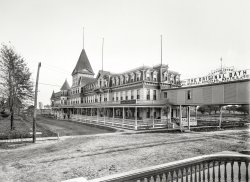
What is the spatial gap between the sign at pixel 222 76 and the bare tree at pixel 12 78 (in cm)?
2151

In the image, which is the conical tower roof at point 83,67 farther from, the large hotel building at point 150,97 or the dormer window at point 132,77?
the dormer window at point 132,77

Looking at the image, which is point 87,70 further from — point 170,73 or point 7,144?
point 7,144

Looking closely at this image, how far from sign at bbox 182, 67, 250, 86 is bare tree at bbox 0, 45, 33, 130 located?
21514 mm

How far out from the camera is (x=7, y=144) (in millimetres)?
15734

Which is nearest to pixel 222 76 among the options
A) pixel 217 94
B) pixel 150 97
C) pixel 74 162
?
pixel 217 94

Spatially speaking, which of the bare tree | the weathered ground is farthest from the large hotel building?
the bare tree

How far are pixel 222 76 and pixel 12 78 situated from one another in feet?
81.6

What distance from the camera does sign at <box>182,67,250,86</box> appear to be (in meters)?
18.8

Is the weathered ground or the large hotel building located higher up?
the large hotel building

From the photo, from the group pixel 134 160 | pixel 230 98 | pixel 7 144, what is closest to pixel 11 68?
pixel 7 144

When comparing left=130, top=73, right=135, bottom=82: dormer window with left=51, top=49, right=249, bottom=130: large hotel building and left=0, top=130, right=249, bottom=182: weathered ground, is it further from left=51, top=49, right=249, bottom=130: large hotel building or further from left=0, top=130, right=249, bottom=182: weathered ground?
left=0, top=130, right=249, bottom=182: weathered ground

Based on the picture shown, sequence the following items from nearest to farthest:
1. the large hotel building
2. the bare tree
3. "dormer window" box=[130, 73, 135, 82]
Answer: the bare tree < the large hotel building < "dormer window" box=[130, 73, 135, 82]

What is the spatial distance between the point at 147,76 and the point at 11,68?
64.8 feet

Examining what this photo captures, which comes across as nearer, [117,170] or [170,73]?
[117,170]
